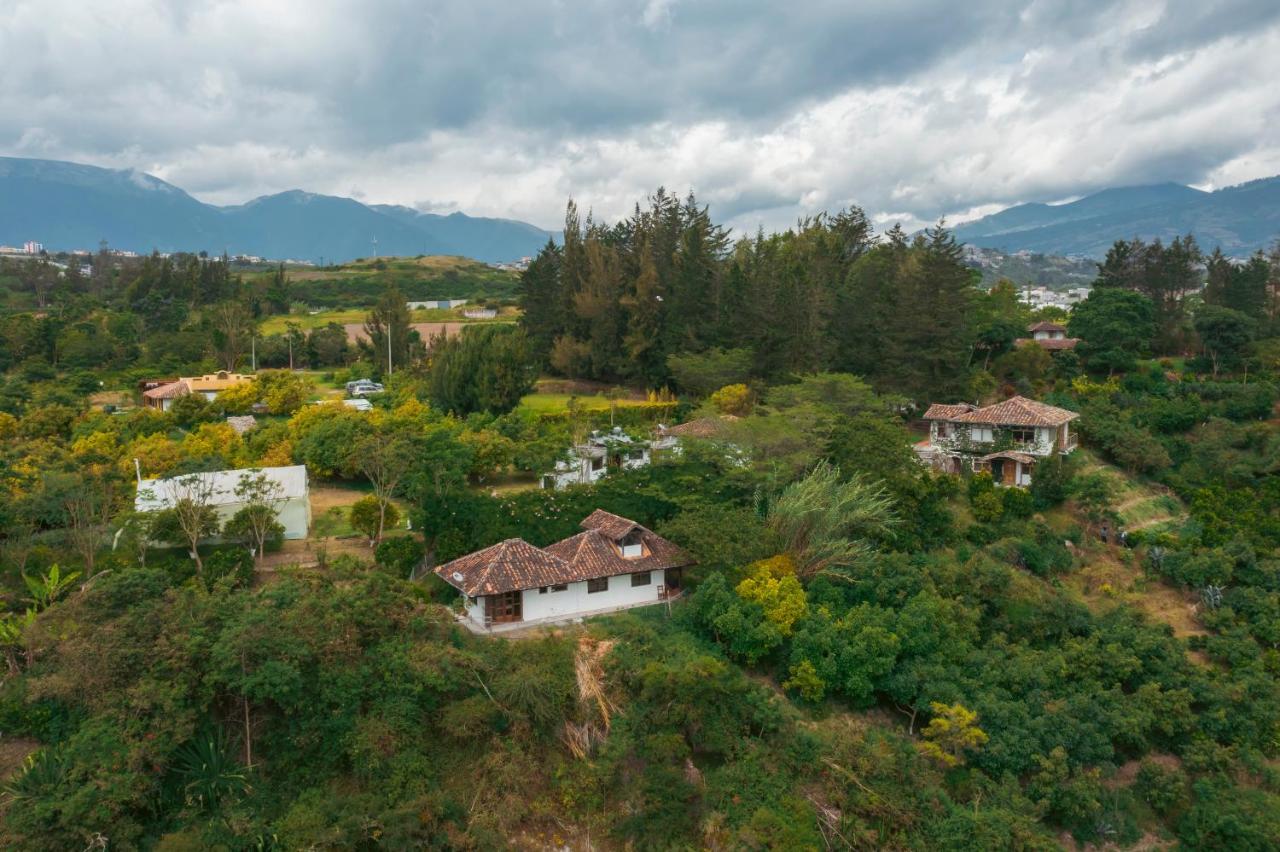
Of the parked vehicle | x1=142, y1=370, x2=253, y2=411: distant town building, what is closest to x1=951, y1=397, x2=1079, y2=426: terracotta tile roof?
the parked vehicle

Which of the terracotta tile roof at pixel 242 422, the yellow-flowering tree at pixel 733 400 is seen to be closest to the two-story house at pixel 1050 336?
the yellow-flowering tree at pixel 733 400

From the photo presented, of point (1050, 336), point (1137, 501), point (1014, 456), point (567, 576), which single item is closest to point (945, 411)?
point (1014, 456)

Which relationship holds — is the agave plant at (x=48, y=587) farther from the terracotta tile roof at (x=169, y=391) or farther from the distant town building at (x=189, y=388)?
the terracotta tile roof at (x=169, y=391)

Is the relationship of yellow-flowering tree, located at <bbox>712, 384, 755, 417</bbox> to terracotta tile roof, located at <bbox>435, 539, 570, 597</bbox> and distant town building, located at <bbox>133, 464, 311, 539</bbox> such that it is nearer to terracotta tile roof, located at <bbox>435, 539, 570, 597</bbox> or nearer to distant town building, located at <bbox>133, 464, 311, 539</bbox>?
terracotta tile roof, located at <bbox>435, 539, 570, 597</bbox>

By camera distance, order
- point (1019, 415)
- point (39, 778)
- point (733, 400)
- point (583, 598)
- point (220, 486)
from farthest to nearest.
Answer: point (733, 400), point (1019, 415), point (220, 486), point (583, 598), point (39, 778)

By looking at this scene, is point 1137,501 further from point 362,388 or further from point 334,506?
point 362,388
